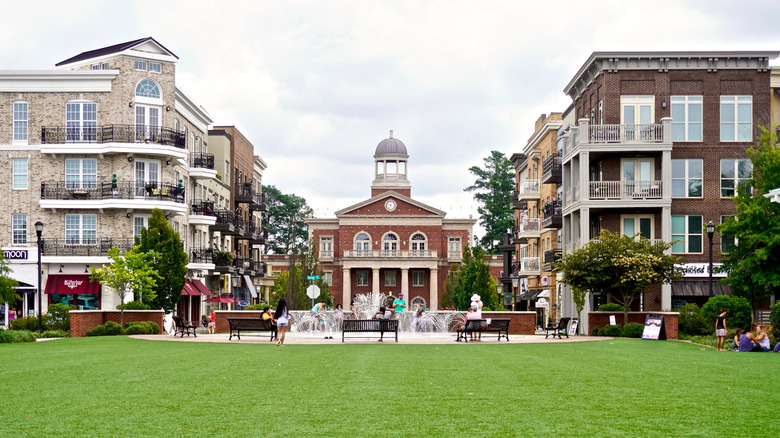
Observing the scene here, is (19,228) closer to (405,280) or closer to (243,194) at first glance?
(243,194)

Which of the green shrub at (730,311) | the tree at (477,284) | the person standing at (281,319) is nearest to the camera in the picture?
the person standing at (281,319)

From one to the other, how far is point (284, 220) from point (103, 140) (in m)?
66.5

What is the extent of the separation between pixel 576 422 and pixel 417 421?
1821 mm

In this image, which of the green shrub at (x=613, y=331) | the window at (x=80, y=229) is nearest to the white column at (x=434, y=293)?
the window at (x=80, y=229)

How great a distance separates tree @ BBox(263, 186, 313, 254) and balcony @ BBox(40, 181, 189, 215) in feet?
210

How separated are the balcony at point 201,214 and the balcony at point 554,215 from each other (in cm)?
2124

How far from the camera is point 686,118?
4562cm

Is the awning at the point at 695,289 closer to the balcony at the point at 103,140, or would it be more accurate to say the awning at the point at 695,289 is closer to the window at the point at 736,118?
the window at the point at 736,118

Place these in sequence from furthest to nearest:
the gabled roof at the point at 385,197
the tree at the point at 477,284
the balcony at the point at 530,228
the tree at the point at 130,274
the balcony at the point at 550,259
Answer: the gabled roof at the point at 385,197, the balcony at the point at 530,228, the tree at the point at 477,284, the balcony at the point at 550,259, the tree at the point at 130,274

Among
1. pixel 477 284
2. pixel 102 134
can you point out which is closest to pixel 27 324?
pixel 102 134

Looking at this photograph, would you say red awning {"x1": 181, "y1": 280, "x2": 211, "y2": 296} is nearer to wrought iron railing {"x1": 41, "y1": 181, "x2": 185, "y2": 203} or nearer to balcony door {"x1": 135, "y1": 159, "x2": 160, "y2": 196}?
wrought iron railing {"x1": 41, "y1": 181, "x2": 185, "y2": 203}

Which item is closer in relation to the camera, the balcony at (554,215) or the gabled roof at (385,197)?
the balcony at (554,215)

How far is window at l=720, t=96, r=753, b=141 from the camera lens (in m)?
Answer: 45.3

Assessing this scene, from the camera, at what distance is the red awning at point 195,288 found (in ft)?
176
